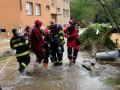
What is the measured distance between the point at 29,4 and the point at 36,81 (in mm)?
30435

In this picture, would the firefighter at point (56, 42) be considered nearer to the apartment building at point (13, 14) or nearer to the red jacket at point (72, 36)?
the red jacket at point (72, 36)

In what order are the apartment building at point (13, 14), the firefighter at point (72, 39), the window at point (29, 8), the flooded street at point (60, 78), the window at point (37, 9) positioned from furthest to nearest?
the window at point (37, 9) < the window at point (29, 8) < the apartment building at point (13, 14) < the firefighter at point (72, 39) < the flooded street at point (60, 78)

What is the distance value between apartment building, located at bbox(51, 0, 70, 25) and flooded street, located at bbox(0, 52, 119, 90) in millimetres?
43111

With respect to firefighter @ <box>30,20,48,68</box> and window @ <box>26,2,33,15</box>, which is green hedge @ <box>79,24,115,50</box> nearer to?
firefighter @ <box>30,20,48,68</box>

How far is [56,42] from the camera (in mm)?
14773

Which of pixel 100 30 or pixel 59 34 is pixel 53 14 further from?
pixel 59 34

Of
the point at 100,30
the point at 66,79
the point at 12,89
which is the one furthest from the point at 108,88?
the point at 100,30

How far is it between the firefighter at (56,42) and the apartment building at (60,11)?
4211 centimetres

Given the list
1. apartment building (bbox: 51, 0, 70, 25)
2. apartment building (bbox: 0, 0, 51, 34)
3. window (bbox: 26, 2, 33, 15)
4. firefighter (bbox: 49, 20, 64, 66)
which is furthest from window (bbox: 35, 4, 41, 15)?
firefighter (bbox: 49, 20, 64, 66)

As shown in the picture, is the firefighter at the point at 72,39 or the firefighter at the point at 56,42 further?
the firefighter at the point at 72,39

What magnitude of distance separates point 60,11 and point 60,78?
53.1 meters

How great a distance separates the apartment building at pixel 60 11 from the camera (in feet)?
193

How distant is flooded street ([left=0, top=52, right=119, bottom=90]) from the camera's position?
10.9 m

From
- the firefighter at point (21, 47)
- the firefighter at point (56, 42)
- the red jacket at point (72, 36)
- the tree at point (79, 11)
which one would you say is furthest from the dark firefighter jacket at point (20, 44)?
the tree at point (79, 11)
